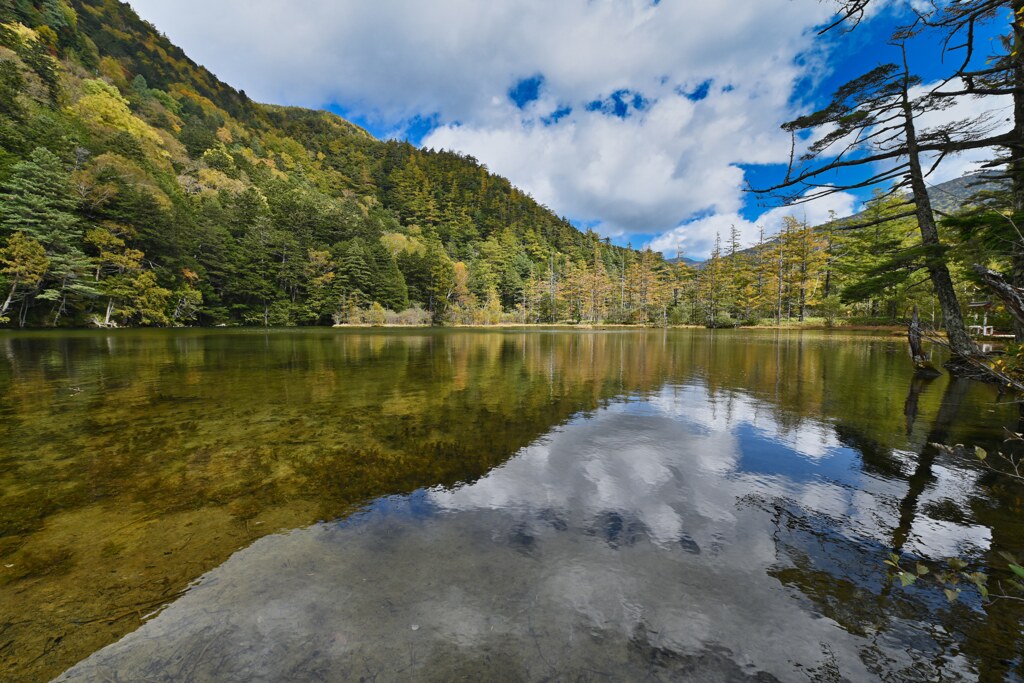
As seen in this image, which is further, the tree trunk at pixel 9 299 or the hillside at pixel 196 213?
the hillside at pixel 196 213

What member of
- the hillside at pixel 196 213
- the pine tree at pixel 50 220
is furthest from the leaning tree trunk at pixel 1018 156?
the pine tree at pixel 50 220

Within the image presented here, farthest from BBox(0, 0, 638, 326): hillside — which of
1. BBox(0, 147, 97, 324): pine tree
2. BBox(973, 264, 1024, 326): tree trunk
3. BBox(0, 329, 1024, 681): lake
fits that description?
BBox(973, 264, 1024, 326): tree trunk

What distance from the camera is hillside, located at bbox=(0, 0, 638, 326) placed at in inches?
1151

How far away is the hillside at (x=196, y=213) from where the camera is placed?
95.9ft

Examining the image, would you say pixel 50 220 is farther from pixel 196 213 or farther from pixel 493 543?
pixel 493 543

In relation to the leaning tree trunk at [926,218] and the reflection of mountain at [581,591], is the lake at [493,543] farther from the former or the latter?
the leaning tree trunk at [926,218]

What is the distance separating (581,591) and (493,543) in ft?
Result: 2.87

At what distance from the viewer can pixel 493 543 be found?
331cm

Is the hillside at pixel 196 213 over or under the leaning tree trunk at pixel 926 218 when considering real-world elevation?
over

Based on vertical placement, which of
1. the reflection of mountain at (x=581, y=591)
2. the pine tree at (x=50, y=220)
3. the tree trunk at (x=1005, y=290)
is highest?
the pine tree at (x=50, y=220)

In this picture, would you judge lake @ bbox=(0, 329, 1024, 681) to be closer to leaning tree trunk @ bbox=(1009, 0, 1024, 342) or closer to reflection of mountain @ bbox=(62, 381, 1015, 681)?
reflection of mountain @ bbox=(62, 381, 1015, 681)

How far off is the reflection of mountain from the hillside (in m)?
37.7

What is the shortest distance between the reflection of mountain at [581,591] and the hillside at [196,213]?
124 feet

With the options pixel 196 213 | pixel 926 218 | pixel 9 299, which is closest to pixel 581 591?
pixel 926 218
